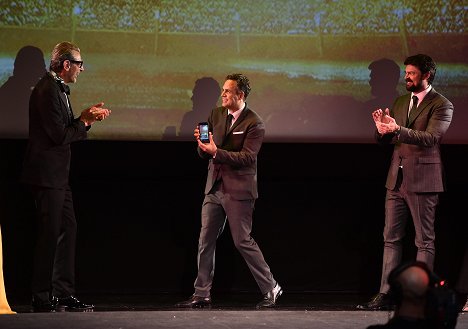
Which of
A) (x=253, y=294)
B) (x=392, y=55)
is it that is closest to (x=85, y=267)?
(x=253, y=294)

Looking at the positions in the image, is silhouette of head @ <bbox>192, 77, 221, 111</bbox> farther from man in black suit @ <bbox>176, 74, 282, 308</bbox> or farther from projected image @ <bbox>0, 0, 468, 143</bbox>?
man in black suit @ <bbox>176, 74, 282, 308</bbox>

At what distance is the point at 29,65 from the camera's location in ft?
21.1

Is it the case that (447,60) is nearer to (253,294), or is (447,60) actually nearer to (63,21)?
(253,294)

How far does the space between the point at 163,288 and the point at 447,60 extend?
8.45ft

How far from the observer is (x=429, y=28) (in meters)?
6.73

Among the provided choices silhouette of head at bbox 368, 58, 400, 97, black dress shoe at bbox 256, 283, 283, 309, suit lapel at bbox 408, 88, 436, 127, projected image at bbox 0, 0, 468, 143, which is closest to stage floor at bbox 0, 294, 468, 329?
black dress shoe at bbox 256, 283, 283, 309

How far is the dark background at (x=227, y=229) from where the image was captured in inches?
257

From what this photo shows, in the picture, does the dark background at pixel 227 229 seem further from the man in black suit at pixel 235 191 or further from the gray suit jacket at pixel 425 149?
the gray suit jacket at pixel 425 149

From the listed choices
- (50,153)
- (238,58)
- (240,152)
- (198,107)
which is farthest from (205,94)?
(50,153)

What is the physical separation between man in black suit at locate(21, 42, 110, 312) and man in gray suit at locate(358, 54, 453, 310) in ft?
6.15

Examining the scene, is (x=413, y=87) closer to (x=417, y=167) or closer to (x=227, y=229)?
(x=417, y=167)

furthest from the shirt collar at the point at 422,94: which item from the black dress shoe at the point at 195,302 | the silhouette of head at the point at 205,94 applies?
the black dress shoe at the point at 195,302

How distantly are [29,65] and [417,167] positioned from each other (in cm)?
267

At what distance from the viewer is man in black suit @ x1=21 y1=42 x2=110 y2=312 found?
561 cm
